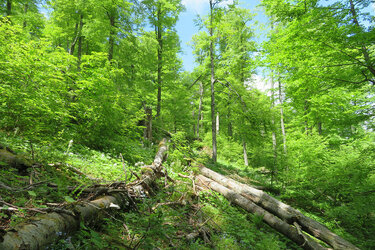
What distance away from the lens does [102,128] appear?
21.3 feet

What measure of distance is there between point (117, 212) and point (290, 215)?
14.8 feet

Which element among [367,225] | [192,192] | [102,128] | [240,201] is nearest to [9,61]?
[102,128]

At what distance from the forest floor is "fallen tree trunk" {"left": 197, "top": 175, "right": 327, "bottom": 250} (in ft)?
0.73

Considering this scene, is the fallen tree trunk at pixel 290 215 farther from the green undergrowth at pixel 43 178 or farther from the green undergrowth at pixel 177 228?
the green undergrowth at pixel 43 178

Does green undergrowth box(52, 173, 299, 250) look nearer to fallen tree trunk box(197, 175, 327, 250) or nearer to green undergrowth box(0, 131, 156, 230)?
fallen tree trunk box(197, 175, 327, 250)

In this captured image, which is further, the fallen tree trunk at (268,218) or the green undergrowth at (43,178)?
the fallen tree trunk at (268,218)

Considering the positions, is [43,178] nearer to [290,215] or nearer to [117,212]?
[117,212]

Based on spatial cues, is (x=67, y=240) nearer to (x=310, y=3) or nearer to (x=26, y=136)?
(x=26, y=136)

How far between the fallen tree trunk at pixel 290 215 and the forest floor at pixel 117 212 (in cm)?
53

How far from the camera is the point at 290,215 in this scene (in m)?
4.80

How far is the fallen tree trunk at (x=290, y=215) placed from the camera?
157 inches

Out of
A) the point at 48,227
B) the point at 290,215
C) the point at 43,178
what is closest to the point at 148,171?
the point at 43,178

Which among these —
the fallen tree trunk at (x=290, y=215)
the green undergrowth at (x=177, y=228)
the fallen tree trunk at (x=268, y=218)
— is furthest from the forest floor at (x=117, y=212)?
the fallen tree trunk at (x=290, y=215)

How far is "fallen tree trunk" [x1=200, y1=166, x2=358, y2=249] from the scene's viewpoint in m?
3.98
